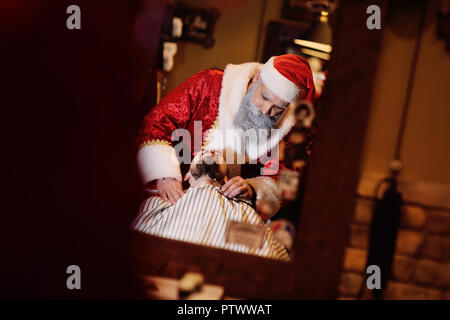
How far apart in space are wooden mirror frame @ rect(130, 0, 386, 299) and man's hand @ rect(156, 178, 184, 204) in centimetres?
53

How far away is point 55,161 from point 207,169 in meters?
0.70

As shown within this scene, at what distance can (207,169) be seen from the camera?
1757mm

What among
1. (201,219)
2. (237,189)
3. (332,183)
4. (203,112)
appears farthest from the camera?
(203,112)

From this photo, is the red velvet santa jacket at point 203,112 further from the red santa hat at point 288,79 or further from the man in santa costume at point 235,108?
the red santa hat at point 288,79

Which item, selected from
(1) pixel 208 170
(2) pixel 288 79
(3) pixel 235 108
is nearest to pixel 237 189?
(1) pixel 208 170

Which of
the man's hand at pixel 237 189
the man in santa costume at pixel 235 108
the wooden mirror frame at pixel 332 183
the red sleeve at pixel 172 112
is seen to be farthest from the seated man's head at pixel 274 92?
the wooden mirror frame at pixel 332 183

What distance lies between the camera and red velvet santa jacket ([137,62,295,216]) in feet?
6.00

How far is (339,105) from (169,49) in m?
1.63

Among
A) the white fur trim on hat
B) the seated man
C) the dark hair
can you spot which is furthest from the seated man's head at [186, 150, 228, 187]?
the white fur trim on hat

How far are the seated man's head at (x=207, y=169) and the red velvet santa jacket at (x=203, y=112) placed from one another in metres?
0.09

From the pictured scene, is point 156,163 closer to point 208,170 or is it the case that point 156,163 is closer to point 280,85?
point 208,170

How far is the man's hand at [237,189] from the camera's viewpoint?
5.43 feet

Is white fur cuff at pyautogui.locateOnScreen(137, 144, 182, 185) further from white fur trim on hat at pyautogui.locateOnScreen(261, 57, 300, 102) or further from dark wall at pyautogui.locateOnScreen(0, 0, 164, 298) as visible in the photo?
white fur trim on hat at pyautogui.locateOnScreen(261, 57, 300, 102)

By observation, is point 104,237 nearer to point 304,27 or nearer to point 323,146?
point 323,146
